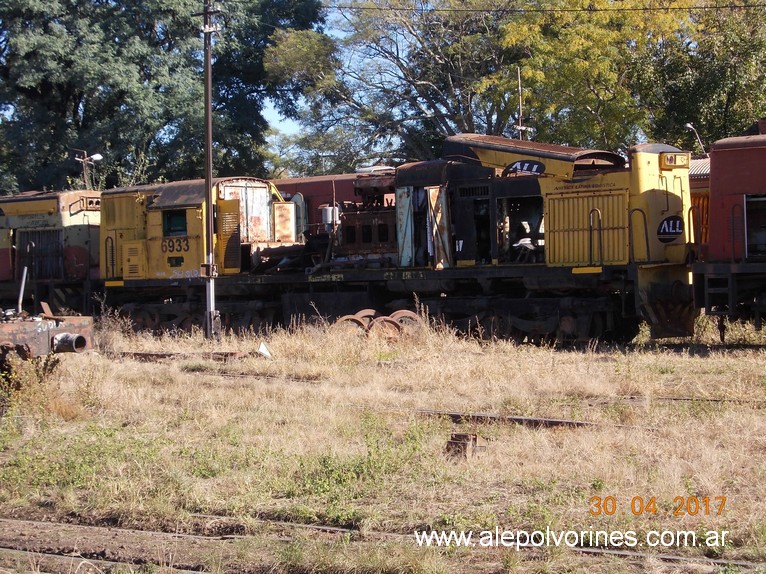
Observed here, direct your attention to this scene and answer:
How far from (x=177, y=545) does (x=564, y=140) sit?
27.0m

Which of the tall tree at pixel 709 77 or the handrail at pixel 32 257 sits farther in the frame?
the tall tree at pixel 709 77

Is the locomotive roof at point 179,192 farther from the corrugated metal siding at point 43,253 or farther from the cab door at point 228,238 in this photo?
the corrugated metal siding at point 43,253

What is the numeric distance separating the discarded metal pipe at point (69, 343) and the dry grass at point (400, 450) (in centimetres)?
49

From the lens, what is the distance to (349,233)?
64.0 ft

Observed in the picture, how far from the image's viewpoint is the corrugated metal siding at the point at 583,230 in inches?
634

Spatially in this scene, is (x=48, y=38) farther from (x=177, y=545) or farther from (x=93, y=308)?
(x=177, y=545)

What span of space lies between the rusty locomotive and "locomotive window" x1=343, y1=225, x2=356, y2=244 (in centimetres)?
3

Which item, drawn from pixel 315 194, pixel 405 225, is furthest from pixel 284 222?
pixel 405 225

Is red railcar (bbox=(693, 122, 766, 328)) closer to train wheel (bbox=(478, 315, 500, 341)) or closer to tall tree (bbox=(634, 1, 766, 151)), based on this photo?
train wheel (bbox=(478, 315, 500, 341))

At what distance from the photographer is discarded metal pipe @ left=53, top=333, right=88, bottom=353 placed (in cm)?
1124

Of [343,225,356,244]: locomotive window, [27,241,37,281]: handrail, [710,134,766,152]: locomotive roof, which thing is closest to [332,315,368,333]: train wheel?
[343,225,356,244]: locomotive window

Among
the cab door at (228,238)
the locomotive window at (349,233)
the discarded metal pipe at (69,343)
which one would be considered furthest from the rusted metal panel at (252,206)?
the discarded metal pipe at (69,343)

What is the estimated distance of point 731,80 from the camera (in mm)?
27000

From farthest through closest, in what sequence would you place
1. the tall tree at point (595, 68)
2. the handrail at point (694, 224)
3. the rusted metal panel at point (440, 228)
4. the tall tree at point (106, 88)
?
1. the tall tree at point (106, 88)
2. the tall tree at point (595, 68)
3. the rusted metal panel at point (440, 228)
4. the handrail at point (694, 224)
